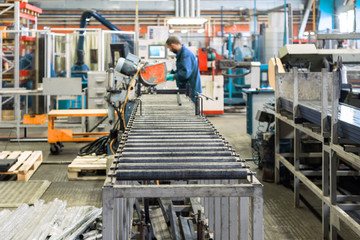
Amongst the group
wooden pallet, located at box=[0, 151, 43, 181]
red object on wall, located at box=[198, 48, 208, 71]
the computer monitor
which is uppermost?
the computer monitor

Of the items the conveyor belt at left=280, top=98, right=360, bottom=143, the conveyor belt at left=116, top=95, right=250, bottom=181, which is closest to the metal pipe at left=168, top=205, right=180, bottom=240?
the conveyor belt at left=116, top=95, right=250, bottom=181

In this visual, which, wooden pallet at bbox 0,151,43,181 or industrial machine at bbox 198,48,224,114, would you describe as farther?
industrial machine at bbox 198,48,224,114

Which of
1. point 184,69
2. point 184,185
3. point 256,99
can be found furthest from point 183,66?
point 184,185

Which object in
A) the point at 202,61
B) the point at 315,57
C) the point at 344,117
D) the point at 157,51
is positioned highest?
the point at 157,51

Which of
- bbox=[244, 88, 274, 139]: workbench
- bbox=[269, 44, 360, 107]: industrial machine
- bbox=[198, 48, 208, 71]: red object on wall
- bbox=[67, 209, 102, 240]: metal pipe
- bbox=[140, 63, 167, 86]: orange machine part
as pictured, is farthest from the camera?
bbox=[198, 48, 208, 71]: red object on wall

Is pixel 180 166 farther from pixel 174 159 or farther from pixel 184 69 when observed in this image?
pixel 184 69

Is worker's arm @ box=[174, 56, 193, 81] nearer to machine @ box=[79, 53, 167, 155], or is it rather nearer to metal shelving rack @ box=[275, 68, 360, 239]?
machine @ box=[79, 53, 167, 155]

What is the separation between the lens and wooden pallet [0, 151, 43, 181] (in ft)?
16.1

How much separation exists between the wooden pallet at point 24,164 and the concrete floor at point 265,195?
91 mm

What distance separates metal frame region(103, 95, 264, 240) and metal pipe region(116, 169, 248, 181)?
2cm

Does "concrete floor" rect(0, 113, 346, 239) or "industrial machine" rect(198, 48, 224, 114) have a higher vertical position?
"industrial machine" rect(198, 48, 224, 114)

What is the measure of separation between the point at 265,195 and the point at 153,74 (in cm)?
166

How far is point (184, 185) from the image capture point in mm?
1608

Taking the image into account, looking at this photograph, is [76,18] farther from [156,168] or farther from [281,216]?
[156,168]
